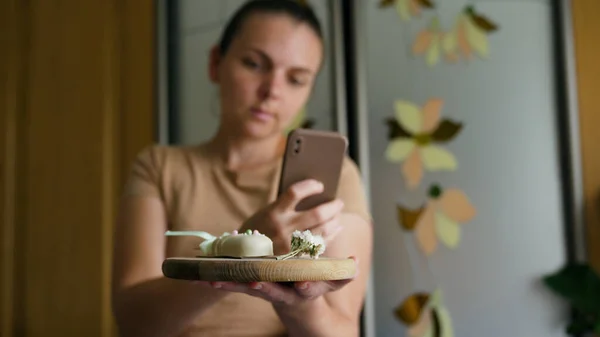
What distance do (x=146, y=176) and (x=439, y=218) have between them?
44 cm

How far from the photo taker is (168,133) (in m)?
0.95

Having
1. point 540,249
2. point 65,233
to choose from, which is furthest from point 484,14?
point 65,233

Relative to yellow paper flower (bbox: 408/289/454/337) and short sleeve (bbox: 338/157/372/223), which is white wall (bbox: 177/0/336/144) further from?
yellow paper flower (bbox: 408/289/454/337)

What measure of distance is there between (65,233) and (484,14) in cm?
79

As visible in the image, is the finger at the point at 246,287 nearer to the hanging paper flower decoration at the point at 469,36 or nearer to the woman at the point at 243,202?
the woman at the point at 243,202

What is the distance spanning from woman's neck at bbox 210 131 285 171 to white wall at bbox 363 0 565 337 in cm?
18

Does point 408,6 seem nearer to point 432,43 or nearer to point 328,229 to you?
point 432,43

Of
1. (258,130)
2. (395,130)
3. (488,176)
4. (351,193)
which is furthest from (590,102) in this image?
(258,130)

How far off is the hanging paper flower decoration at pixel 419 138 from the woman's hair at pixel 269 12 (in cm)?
19

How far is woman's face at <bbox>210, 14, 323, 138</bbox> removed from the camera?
80 centimetres

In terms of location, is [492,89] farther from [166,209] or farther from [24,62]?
[24,62]

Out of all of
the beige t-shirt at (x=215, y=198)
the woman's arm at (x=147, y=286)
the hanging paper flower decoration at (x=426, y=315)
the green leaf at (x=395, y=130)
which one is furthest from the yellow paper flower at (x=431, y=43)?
the woman's arm at (x=147, y=286)

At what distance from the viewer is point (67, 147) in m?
1.00

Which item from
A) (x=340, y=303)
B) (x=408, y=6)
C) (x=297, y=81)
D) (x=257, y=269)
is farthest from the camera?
(x=408, y=6)
